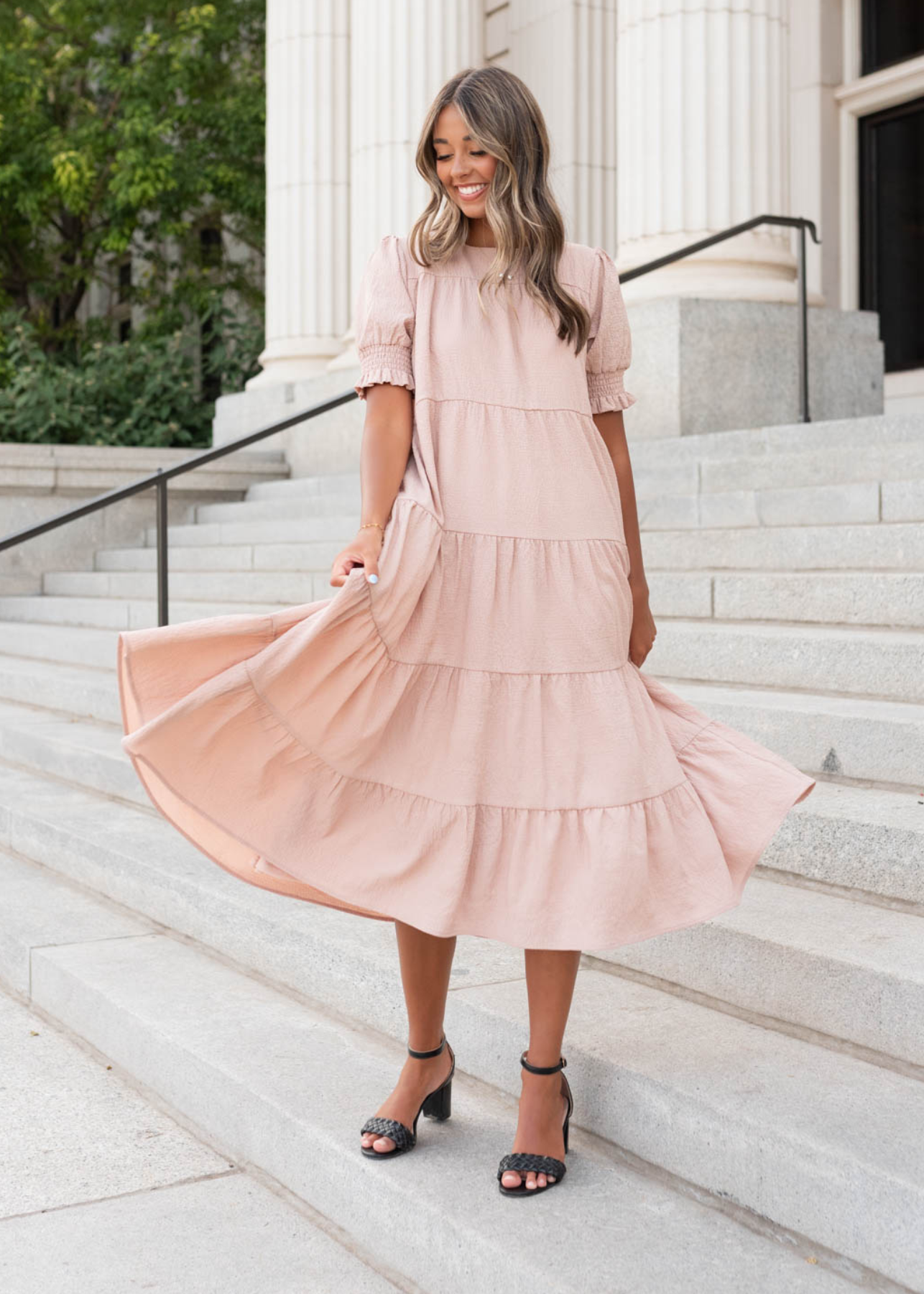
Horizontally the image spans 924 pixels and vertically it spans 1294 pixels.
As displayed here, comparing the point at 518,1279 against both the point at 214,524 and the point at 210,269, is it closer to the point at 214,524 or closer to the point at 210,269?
the point at 214,524

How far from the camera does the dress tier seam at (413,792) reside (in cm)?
260

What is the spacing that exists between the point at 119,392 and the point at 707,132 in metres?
6.24

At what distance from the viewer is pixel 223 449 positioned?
705cm

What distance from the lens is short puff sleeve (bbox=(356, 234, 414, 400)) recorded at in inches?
106

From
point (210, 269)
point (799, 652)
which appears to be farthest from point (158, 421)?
point (799, 652)

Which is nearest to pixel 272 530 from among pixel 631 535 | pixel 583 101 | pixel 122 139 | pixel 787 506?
pixel 787 506

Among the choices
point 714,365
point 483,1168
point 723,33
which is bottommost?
point 483,1168

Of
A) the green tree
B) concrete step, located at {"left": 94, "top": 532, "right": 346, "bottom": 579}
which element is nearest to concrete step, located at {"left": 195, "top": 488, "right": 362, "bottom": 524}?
concrete step, located at {"left": 94, "top": 532, "right": 346, "bottom": 579}

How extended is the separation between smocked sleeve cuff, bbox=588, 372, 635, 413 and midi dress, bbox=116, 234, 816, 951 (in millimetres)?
145

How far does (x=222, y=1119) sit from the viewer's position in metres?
3.41

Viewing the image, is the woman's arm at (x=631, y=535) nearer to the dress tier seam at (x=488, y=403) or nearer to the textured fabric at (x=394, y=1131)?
the dress tier seam at (x=488, y=403)

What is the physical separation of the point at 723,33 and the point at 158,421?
6.11m

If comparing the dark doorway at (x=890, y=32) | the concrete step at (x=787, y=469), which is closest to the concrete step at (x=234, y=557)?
the concrete step at (x=787, y=469)

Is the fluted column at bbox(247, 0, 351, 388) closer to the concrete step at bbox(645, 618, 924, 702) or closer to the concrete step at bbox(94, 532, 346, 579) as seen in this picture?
the concrete step at bbox(94, 532, 346, 579)
